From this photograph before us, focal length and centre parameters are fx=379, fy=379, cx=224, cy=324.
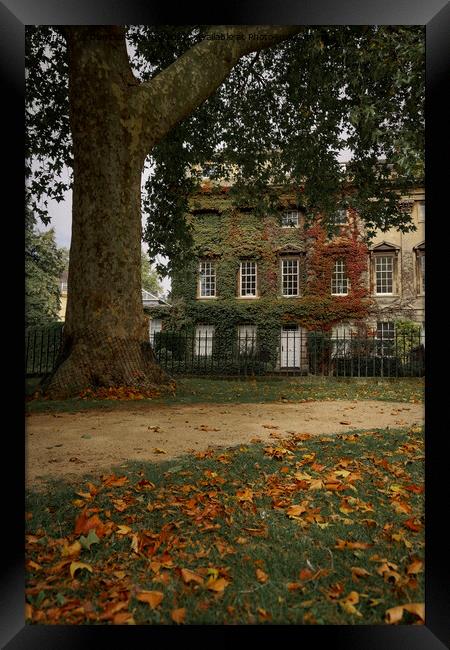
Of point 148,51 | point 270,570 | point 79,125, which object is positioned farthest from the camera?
point 148,51

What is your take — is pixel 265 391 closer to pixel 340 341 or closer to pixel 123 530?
pixel 340 341

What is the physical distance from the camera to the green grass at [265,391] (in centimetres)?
391

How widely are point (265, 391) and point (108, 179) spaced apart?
327cm

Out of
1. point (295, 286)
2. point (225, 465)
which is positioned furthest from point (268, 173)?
point (225, 465)

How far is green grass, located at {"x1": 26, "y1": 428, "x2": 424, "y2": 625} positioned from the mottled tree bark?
6.83 ft

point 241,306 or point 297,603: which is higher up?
point 241,306

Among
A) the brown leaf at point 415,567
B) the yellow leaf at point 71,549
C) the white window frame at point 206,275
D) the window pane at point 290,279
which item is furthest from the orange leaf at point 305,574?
the window pane at point 290,279

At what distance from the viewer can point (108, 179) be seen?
4.00m

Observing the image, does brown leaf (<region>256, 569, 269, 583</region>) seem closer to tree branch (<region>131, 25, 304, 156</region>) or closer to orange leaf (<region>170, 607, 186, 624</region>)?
orange leaf (<region>170, 607, 186, 624</region>)

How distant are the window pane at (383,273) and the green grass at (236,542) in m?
3.10

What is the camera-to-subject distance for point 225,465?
2.51 m

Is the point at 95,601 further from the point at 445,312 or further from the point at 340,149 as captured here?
the point at 340,149

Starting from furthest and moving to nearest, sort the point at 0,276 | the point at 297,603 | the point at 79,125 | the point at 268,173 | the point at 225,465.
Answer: the point at 268,173, the point at 79,125, the point at 225,465, the point at 0,276, the point at 297,603

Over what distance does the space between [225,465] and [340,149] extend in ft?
12.6
